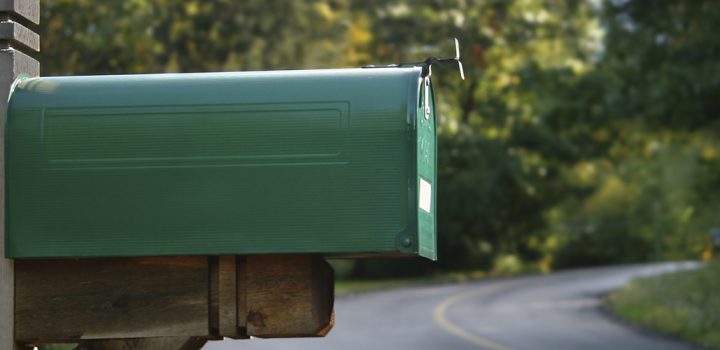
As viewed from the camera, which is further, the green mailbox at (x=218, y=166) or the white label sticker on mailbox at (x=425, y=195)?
the white label sticker on mailbox at (x=425, y=195)

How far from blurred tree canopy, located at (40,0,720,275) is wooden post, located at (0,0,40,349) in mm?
13326

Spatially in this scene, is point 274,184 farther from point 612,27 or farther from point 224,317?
point 612,27

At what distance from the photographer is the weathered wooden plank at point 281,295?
11.6ft

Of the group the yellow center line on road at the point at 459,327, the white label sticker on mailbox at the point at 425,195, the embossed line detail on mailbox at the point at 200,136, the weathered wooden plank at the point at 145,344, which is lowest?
the yellow center line on road at the point at 459,327

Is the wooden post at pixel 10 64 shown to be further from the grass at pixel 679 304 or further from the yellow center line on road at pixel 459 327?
the grass at pixel 679 304

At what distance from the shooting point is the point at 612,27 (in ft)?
63.1

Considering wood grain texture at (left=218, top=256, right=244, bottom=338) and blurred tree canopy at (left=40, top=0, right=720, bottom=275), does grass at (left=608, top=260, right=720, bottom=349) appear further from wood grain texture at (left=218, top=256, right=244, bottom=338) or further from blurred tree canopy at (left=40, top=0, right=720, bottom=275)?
wood grain texture at (left=218, top=256, right=244, bottom=338)

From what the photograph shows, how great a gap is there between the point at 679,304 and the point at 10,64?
17.7 metres

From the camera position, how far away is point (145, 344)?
11.8 ft

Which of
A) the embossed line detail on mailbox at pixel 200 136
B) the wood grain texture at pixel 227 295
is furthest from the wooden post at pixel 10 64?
the wood grain texture at pixel 227 295

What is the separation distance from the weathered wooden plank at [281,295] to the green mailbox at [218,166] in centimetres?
16

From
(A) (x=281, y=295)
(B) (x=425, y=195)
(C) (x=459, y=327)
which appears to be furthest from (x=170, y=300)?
(C) (x=459, y=327)

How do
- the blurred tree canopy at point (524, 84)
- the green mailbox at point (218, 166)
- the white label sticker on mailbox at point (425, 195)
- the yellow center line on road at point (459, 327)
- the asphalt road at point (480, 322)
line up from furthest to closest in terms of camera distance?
the blurred tree canopy at point (524, 84) < the yellow center line on road at point (459, 327) < the asphalt road at point (480, 322) < the white label sticker on mailbox at point (425, 195) < the green mailbox at point (218, 166)

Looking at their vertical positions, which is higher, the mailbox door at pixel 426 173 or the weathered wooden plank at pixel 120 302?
the mailbox door at pixel 426 173
